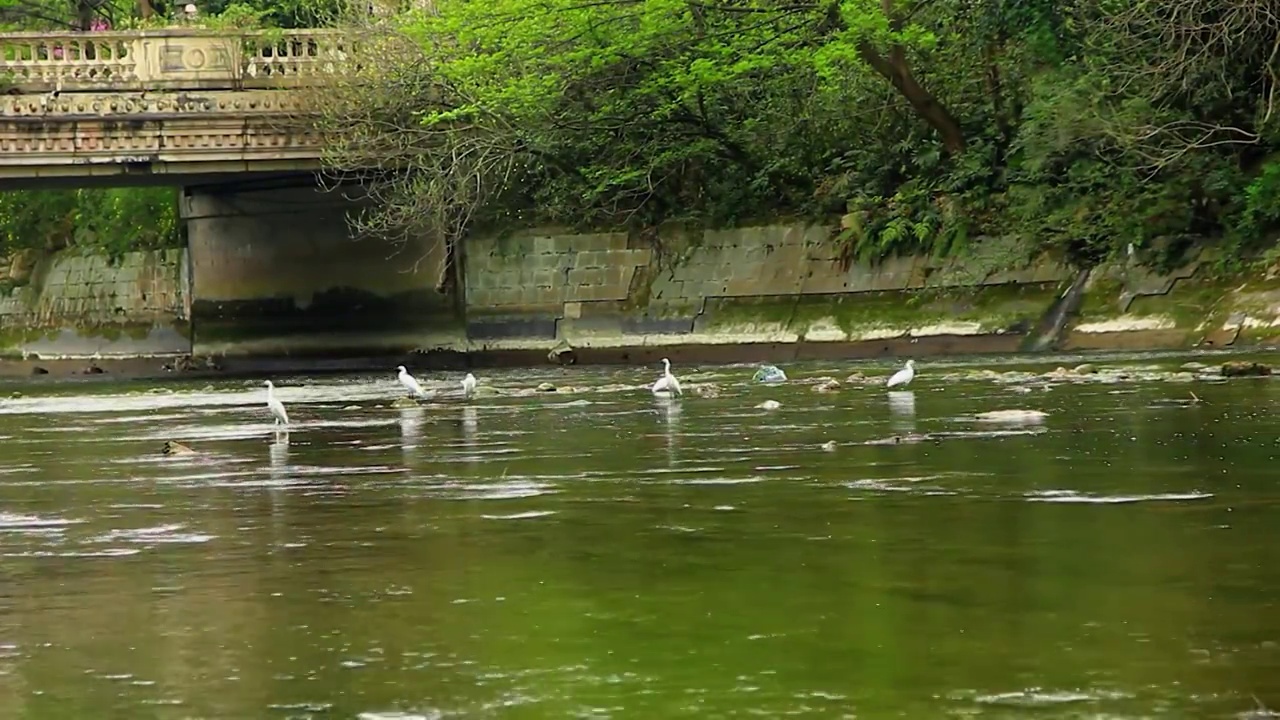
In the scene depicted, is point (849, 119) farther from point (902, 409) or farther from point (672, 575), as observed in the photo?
point (672, 575)

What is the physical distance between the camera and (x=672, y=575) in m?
10.2

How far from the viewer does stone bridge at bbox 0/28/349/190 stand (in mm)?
39438

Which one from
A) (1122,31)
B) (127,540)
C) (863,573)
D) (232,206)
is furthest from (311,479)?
(232,206)

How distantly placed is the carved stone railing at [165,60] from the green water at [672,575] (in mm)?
21945

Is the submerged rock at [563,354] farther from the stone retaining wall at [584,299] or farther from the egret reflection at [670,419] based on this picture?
the egret reflection at [670,419]

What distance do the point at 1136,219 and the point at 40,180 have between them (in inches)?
842

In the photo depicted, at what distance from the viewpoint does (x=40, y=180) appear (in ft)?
137

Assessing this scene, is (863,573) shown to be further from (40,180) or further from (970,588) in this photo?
(40,180)

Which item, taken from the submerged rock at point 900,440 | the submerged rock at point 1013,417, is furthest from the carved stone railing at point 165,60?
the submerged rock at point 900,440

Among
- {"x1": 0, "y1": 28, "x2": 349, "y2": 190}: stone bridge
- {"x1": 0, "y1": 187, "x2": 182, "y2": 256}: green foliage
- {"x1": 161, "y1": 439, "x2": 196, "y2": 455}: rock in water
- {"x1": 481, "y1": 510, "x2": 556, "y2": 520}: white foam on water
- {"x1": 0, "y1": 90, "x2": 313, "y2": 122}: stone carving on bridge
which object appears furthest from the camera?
{"x1": 0, "y1": 187, "x2": 182, "y2": 256}: green foliage

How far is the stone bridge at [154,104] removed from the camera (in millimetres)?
39438

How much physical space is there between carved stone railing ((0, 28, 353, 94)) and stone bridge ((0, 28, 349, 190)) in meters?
0.02

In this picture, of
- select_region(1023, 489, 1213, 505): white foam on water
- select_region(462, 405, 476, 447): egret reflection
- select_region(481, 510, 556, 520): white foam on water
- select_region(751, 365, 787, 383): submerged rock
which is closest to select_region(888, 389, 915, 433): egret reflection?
select_region(462, 405, 476, 447): egret reflection

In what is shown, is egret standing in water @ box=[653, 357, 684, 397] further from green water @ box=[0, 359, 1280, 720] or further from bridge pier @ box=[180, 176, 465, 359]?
bridge pier @ box=[180, 176, 465, 359]
